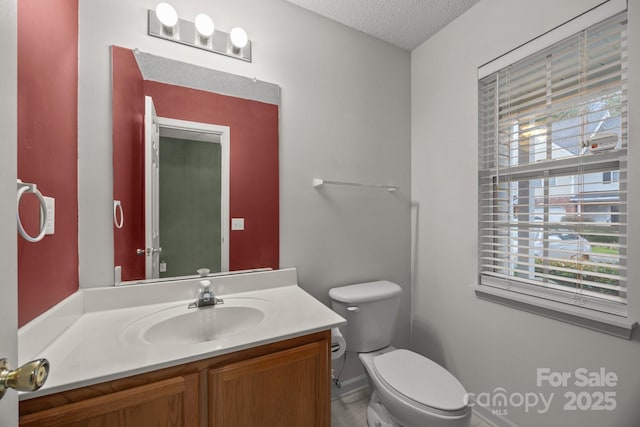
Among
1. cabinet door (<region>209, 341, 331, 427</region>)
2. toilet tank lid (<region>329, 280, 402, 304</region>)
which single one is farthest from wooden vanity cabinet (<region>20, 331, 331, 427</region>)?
toilet tank lid (<region>329, 280, 402, 304</region>)

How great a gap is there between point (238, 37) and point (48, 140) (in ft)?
2.99

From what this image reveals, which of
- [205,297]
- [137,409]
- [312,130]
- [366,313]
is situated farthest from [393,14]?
[137,409]

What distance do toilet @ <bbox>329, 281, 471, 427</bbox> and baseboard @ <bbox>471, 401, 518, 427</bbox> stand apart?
1.72ft

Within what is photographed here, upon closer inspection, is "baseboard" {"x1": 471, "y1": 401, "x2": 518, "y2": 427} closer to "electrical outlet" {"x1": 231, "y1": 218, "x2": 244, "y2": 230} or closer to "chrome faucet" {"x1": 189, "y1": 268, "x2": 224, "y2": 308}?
"chrome faucet" {"x1": 189, "y1": 268, "x2": 224, "y2": 308}

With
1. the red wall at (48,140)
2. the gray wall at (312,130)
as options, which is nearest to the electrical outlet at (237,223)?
the gray wall at (312,130)

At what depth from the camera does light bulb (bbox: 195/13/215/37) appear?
1249mm

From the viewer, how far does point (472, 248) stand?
62.0 inches

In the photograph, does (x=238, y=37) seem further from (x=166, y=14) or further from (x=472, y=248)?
(x=472, y=248)

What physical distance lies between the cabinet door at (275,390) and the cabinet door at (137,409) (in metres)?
0.06

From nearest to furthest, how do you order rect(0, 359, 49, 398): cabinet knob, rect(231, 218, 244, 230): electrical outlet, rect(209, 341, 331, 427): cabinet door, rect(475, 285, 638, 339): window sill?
rect(0, 359, 49, 398): cabinet knob, rect(209, 341, 331, 427): cabinet door, rect(475, 285, 638, 339): window sill, rect(231, 218, 244, 230): electrical outlet

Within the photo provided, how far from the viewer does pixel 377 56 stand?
1.81 meters

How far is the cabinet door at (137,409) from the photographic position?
66 cm

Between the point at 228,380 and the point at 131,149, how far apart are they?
3.35 feet

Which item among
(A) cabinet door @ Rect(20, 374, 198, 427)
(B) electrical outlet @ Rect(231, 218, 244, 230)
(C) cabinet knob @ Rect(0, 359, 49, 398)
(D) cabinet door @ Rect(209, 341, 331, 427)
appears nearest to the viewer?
(C) cabinet knob @ Rect(0, 359, 49, 398)
